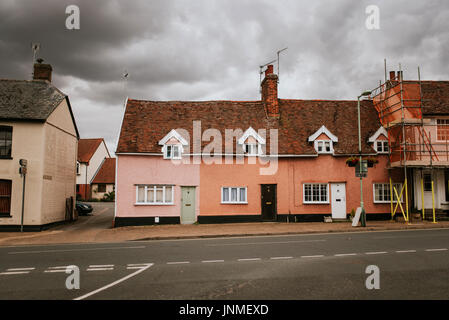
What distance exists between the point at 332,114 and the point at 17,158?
2156 cm

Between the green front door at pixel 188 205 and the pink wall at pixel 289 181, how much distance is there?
0.64 m

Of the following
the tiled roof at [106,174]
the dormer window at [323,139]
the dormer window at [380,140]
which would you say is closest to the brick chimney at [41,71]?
the dormer window at [323,139]

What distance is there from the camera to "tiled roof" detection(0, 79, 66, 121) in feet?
66.9

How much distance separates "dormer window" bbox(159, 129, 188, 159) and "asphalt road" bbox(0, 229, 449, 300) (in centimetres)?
958

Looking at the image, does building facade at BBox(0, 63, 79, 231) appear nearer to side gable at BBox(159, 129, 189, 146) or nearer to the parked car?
side gable at BBox(159, 129, 189, 146)

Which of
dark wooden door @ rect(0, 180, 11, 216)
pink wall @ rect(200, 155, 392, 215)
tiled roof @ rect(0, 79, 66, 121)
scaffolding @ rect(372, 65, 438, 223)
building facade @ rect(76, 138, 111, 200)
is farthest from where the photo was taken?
building facade @ rect(76, 138, 111, 200)

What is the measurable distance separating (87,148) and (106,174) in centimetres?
659

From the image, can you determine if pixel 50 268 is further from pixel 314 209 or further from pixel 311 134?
pixel 311 134

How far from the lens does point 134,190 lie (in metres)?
21.7

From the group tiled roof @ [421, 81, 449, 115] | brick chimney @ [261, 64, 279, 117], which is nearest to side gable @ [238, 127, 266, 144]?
brick chimney @ [261, 64, 279, 117]

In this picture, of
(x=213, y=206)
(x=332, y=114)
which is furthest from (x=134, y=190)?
(x=332, y=114)

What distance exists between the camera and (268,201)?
74.4ft

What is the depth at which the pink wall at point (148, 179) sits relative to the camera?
21.5m

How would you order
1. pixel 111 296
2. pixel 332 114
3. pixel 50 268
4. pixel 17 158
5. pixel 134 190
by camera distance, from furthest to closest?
pixel 332 114
pixel 134 190
pixel 17 158
pixel 50 268
pixel 111 296
